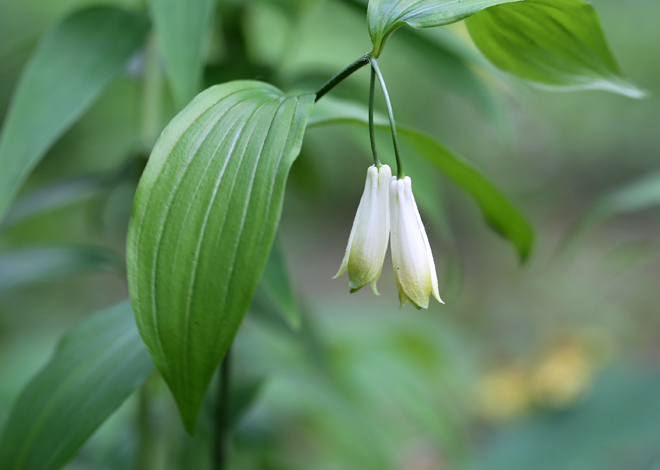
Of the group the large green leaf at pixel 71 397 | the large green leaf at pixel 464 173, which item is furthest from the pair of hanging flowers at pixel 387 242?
the large green leaf at pixel 71 397

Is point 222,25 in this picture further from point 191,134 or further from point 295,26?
point 191,134

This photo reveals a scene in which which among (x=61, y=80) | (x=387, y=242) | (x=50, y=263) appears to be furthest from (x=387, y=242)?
(x=50, y=263)

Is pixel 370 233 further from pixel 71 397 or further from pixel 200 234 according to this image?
pixel 71 397

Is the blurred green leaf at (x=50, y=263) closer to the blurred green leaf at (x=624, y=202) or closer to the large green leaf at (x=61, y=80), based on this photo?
the large green leaf at (x=61, y=80)

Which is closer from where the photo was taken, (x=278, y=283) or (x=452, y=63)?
(x=278, y=283)

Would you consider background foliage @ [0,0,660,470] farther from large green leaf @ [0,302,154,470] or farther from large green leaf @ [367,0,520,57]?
large green leaf @ [367,0,520,57]

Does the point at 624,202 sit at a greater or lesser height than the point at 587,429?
greater

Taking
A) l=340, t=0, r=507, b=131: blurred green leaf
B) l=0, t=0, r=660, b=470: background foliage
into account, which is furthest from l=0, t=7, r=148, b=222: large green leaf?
l=340, t=0, r=507, b=131: blurred green leaf

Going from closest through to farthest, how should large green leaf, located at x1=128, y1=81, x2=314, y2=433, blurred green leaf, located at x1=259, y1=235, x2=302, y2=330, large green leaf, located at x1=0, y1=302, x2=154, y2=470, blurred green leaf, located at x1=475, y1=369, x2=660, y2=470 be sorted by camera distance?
large green leaf, located at x1=128, y1=81, x2=314, y2=433 → large green leaf, located at x1=0, y1=302, x2=154, y2=470 → blurred green leaf, located at x1=259, y1=235, x2=302, y2=330 → blurred green leaf, located at x1=475, y1=369, x2=660, y2=470
